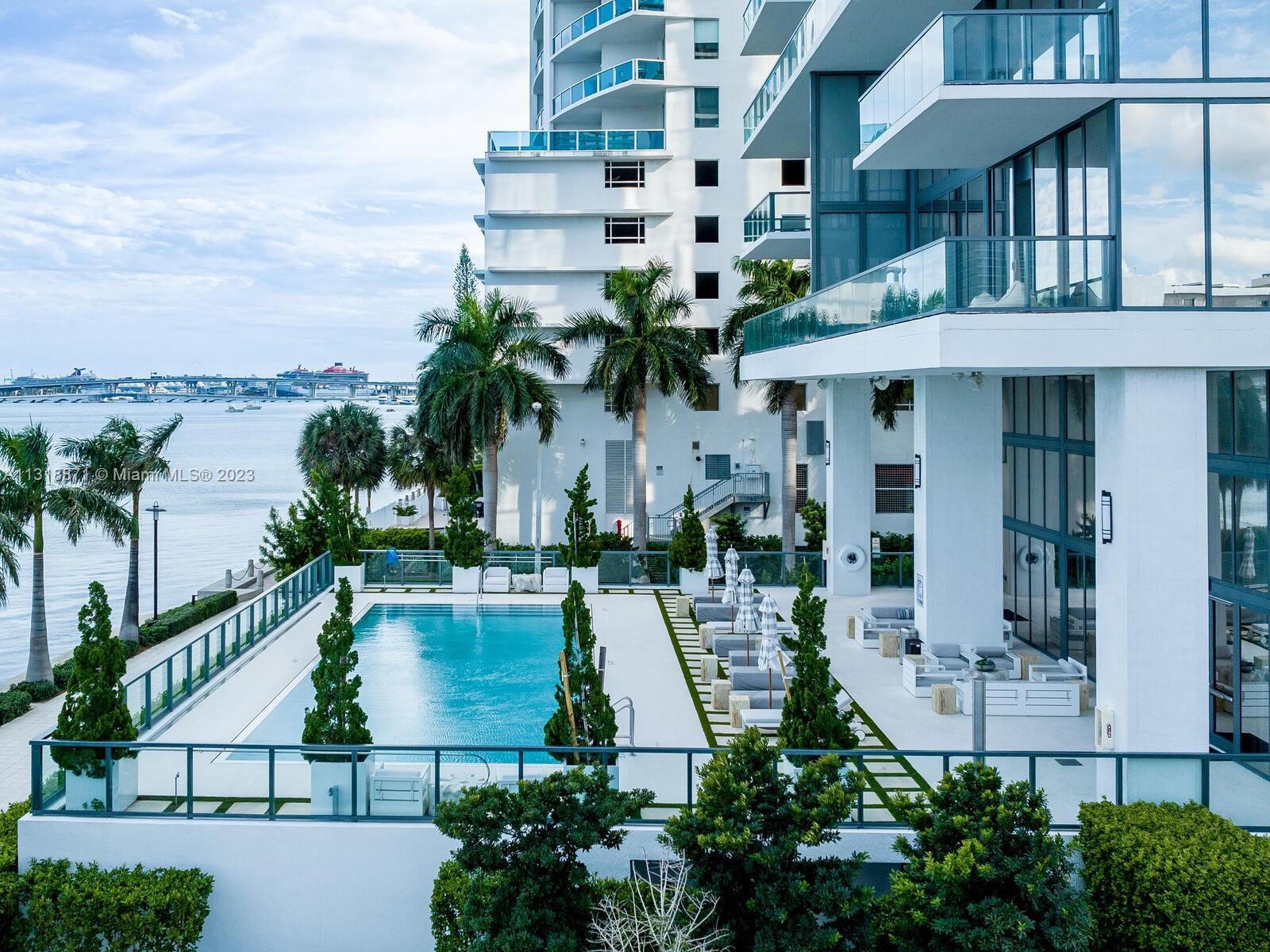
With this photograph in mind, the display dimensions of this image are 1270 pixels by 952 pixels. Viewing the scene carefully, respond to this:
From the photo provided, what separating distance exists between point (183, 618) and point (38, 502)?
Answer: 771 centimetres

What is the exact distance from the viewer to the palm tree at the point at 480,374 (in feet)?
118

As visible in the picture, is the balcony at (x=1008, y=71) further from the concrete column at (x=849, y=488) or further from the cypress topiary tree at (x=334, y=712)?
the concrete column at (x=849, y=488)

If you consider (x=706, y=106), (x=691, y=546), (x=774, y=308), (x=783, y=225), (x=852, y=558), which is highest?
(x=706, y=106)

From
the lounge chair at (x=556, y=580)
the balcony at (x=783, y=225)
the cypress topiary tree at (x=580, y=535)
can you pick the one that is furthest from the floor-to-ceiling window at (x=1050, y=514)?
the lounge chair at (x=556, y=580)

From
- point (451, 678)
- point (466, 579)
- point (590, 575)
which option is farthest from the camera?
point (590, 575)

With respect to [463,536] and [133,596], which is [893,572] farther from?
[133,596]

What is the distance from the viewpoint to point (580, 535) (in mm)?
29547

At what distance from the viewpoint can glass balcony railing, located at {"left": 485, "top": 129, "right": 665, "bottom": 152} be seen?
43375 millimetres

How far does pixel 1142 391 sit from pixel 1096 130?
3.72 m

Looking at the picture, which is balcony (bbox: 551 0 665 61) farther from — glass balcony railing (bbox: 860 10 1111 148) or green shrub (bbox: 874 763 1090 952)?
green shrub (bbox: 874 763 1090 952)

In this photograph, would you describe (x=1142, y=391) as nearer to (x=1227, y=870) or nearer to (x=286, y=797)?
(x=1227, y=870)

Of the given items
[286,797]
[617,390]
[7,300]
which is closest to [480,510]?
[617,390]

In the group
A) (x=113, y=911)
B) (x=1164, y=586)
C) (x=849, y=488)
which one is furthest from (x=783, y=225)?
(x=113, y=911)

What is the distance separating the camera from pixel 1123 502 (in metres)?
12.9
